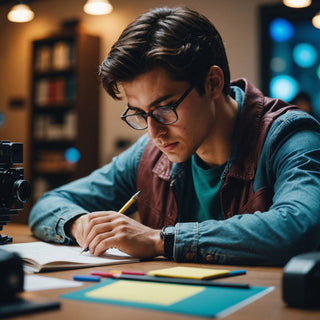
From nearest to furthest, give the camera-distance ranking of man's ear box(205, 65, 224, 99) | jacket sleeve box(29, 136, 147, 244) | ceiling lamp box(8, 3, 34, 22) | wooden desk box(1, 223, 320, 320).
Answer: wooden desk box(1, 223, 320, 320), man's ear box(205, 65, 224, 99), jacket sleeve box(29, 136, 147, 244), ceiling lamp box(8, 3, 34, 22)

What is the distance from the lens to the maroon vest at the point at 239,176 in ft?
5.23

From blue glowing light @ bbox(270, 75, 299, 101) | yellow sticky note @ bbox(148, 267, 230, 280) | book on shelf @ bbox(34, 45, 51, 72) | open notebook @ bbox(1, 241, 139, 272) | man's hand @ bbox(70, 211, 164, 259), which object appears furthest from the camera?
book on shelf @ bbox(34, 45, 51, 72)

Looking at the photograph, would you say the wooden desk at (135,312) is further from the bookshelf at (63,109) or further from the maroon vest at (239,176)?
the bookshelf at (63,109)

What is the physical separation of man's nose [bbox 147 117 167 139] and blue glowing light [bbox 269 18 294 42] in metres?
4.21

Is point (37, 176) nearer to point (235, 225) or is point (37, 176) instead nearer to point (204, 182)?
point (204, 182)

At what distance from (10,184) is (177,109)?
0.53m

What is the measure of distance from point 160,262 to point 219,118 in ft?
2.08

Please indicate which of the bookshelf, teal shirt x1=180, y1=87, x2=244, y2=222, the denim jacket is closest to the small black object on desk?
the denim jacket

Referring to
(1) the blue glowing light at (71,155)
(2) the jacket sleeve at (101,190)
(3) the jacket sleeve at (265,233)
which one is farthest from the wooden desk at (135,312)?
(1) the blue glowing light at (71,155)

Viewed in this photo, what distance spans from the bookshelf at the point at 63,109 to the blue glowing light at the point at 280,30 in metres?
2.08

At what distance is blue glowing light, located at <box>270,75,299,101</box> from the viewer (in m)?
5.47

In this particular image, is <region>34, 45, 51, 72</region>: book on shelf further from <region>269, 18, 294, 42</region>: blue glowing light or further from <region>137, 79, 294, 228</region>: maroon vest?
<region>137, 79, 294, 228</region>: maroon vest

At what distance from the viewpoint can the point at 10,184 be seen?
152 centimetres

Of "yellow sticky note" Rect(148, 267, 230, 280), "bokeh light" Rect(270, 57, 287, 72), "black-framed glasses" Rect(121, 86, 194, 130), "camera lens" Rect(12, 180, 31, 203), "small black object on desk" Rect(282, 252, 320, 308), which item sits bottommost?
"yellow sticky note" Rect(148, 267, 230, 280)
